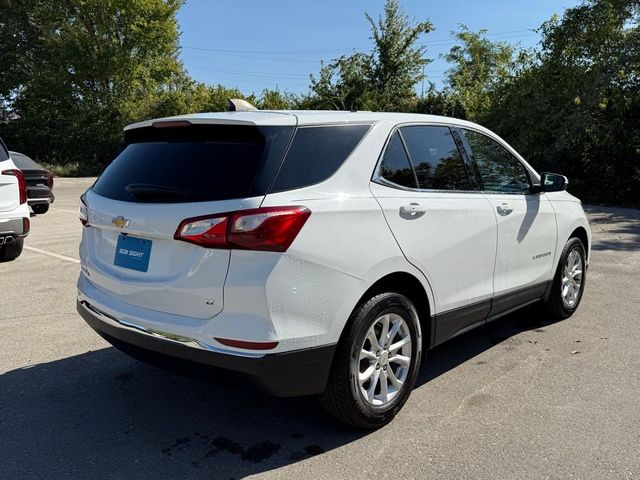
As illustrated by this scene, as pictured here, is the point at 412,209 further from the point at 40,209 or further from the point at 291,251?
the point at 40,209

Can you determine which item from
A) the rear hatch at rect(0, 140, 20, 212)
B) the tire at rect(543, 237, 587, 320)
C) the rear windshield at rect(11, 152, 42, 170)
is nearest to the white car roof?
the tire at rect(543, 237, 587, 320)

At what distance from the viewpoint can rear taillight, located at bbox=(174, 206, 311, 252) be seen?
2.59 m

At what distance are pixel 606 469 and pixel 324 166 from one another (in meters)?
2.08

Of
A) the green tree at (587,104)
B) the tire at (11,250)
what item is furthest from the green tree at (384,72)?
the tire at (11,250)

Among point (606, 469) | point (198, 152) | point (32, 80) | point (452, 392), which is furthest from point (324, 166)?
point (32, 80)

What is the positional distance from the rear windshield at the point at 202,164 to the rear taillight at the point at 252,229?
4.6 inches

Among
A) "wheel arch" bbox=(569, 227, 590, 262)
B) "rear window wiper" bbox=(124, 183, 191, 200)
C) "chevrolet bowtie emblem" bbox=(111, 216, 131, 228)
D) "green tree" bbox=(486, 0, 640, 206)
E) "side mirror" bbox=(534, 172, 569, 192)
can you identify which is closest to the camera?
"rear window wiper" bbox=(124, 183, 191, 200)

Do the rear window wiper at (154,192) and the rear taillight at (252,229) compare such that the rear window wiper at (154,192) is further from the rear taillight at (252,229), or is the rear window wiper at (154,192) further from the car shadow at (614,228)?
the car shadow at (614,228)

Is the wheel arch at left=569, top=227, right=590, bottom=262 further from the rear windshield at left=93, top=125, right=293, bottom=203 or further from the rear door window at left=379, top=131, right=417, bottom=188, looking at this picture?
the rear windshield at left=93, top=125, right=293, bottom=203

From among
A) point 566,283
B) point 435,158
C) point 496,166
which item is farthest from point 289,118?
point 566,283

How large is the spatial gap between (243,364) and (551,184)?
10.5 ft

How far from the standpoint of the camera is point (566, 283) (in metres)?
5.16

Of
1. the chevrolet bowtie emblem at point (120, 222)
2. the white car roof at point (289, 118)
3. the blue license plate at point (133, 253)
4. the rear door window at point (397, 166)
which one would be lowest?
the blue license plate at point (133, 253)

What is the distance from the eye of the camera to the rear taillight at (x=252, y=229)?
2586 mm
